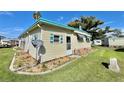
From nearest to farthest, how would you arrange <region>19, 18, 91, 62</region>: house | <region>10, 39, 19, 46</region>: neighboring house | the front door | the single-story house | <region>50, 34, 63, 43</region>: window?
<region>19, 18, 91, 62</region>: house < <region>50, 34, 63, 43</region>: window < the front door < the single-story house < <region>10, 39, 19, 46</region>: neighboring house

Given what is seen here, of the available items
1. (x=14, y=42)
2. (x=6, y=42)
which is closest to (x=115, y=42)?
(x=14, y=42)

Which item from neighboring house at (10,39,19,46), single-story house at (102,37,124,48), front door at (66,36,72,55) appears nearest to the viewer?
front door at (66,36,72,55)

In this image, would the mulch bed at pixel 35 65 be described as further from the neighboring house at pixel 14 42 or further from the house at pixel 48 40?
the neighboring house at pixel 14 42

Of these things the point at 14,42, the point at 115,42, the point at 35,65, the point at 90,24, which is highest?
the point at 90,24

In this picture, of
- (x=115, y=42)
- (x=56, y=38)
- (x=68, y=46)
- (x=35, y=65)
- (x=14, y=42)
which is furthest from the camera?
(x=14, y=42)

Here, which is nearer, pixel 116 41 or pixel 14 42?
pixel 116 41

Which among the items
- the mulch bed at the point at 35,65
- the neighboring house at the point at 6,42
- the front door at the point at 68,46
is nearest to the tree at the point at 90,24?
the front door at the point at 68,46

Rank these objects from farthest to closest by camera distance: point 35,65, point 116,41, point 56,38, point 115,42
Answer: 1. point 115,42
2. point 116,41
3. point 56,38
4. point 35,65

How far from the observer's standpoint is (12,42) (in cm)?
4044

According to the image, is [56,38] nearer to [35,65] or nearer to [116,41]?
[35,65]

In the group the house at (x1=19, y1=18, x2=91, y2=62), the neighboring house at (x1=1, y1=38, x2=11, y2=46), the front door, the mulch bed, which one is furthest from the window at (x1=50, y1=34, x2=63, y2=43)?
the neighboring house at (x1=1, y1=38, x2=11, y2=46)

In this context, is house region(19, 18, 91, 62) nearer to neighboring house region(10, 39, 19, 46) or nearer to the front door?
the front door
